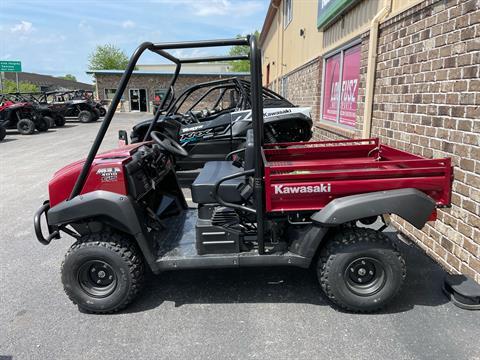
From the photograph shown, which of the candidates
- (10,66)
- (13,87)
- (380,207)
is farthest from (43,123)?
(13,87)

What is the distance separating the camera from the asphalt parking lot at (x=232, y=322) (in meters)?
2.50

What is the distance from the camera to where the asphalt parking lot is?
8.20 ft

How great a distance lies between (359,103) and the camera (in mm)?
5598

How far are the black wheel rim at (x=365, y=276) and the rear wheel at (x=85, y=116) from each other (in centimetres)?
2085

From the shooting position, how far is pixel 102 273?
2939mm

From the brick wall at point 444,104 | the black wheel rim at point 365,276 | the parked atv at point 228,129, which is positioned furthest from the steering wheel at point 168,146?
the parked atv at point 228,129

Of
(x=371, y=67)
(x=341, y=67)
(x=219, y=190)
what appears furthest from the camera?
(x=341, y=67)

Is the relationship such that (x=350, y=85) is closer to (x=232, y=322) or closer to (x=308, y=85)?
(x=308, y=85)

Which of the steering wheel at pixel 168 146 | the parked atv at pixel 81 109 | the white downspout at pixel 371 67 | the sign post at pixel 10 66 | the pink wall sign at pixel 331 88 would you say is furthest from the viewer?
the sign post at pixel 10 66

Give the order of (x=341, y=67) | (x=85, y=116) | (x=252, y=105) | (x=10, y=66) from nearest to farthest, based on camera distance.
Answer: (x=252, y=105) → (x=341, y=67) → (x=85, y=116) → (x=10, y=66)

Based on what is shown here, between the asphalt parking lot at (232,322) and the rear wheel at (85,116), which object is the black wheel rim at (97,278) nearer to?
the asphalt parking lot at (232,322)

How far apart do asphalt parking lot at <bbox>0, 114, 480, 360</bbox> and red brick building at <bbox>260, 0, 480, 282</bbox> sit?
1.72 ft

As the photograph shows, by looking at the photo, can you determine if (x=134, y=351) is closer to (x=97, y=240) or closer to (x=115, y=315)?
(x=115, y=315)

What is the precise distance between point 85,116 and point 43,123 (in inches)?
196
